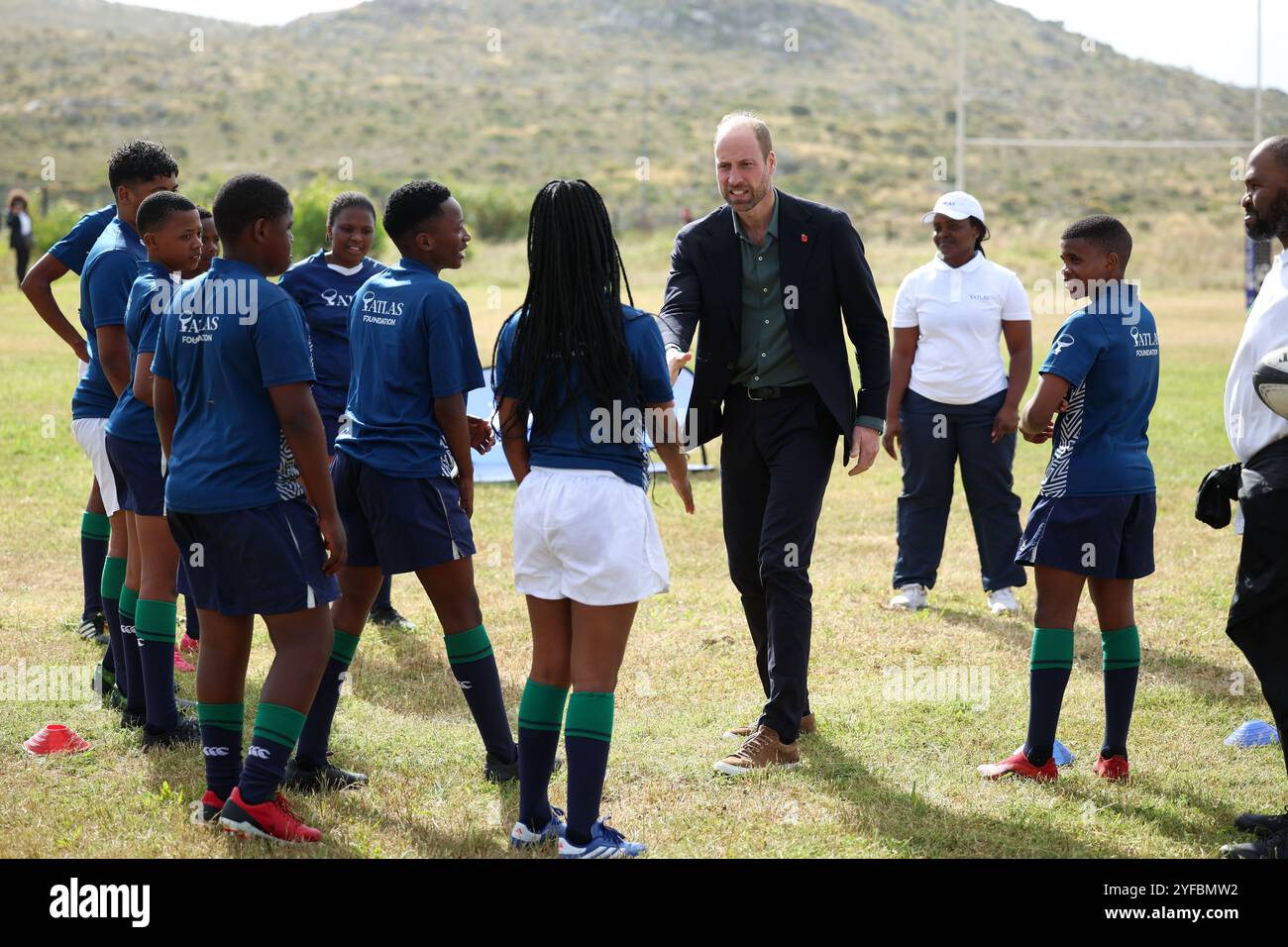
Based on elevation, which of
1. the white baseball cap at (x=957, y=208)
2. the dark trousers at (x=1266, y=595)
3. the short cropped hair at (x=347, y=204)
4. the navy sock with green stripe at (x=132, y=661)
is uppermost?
the white baseball cap at (x=957, y=208)

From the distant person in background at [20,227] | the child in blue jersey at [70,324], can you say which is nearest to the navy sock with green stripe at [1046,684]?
the child in blue jersey at [70,324]

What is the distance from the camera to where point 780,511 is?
4.88 metres

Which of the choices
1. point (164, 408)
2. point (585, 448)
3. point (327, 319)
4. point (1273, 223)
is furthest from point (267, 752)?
point (1273, 223)

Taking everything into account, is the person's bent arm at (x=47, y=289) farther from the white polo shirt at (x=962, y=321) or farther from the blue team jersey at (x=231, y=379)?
the white polo shirt at (x=962, y=321)

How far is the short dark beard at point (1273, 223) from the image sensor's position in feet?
12.9

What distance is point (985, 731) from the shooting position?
5.32 m

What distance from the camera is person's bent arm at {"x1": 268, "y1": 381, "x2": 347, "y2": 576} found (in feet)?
12.5

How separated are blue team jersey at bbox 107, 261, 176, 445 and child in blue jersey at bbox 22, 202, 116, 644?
77 centimetres

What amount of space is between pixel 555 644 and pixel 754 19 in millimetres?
112772

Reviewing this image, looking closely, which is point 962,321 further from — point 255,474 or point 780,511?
point 255,474

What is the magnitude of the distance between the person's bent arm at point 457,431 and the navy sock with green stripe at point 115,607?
76.1 inches

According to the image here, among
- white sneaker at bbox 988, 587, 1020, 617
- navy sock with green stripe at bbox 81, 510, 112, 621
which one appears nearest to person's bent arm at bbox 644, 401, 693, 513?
navy sock with green stripe at bbox 81, 510, 112, 621
